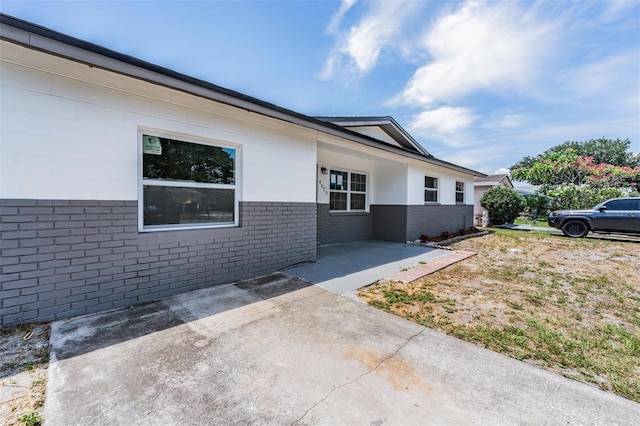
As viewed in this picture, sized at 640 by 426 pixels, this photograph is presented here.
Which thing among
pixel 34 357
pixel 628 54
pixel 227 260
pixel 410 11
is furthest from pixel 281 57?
pixel 628 54

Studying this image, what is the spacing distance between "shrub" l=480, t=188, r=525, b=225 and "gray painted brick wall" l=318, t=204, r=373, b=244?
10.4 metres

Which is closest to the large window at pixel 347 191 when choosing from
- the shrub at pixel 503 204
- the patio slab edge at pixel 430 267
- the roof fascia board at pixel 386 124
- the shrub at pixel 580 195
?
the roof fascia board at pixel 386 124

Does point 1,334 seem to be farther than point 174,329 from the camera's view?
No

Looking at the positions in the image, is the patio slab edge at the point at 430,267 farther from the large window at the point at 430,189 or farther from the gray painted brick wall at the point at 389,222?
the large window at the point at 430,189

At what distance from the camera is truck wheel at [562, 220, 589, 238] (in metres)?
10.9

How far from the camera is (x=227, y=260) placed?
4.57 metres

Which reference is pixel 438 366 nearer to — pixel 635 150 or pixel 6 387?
pixel 6 387

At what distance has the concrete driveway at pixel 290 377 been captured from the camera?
70.2 inches

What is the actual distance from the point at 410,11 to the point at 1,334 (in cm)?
972

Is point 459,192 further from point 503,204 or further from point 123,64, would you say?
point 123,64

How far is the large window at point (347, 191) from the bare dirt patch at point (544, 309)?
159 inches

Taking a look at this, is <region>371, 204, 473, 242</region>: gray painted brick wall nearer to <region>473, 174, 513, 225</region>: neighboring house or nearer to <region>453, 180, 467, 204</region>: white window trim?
<region>453, 180, 467, 204</region>: white window trim

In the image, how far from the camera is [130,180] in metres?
3.54

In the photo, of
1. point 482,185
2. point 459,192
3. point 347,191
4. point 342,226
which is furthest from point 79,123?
point 482,185
